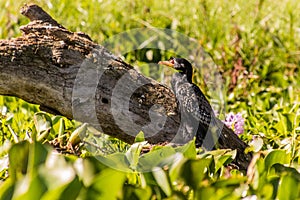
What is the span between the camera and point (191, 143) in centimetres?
230

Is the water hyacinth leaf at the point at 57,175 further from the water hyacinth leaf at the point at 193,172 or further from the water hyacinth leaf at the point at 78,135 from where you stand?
the water hyacinth leaf at the point at 78,135

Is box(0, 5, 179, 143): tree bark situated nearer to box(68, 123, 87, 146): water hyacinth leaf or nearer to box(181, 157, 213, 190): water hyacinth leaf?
box(68, 123, 87, 146): water hyacinth leaf

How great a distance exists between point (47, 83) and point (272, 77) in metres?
2.90

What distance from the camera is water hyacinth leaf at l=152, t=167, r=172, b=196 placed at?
190cm

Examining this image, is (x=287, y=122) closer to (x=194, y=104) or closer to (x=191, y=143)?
(x=194, y=104)

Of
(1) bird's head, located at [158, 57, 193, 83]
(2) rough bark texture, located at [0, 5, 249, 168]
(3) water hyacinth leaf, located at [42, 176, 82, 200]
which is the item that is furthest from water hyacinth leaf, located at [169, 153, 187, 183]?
(1) bird's head, located at [158, 57, 193, 83]

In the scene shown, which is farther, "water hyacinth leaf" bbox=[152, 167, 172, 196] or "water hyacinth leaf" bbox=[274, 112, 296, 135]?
"water hyacinth leaf" bbox=[274, 112, 296, 135]

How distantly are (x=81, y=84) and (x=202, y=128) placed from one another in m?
0.69

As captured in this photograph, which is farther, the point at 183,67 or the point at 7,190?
the point at 183,67

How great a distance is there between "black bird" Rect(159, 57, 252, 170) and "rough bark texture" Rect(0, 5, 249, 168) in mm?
63

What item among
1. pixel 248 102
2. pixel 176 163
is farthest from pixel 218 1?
pixel 176 163

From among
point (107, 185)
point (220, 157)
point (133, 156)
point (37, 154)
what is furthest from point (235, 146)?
A: point (107, 185)

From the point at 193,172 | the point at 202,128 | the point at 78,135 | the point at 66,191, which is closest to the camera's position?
the point at 66,191

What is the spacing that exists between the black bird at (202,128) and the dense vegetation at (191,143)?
5.4 inches
